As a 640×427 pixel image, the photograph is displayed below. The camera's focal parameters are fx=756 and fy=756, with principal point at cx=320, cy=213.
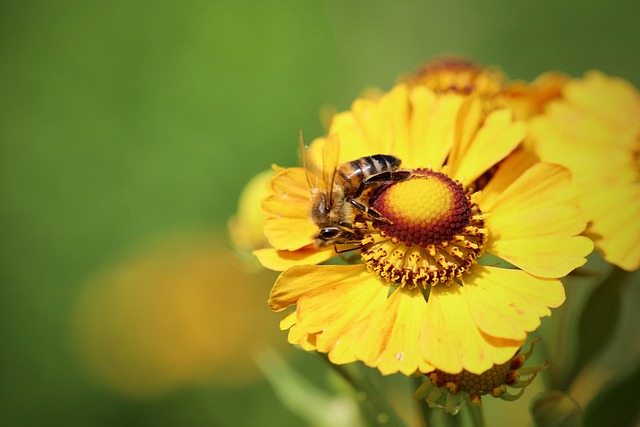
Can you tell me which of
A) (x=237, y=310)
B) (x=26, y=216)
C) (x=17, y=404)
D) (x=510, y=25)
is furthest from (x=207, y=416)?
(x=510, y=25)

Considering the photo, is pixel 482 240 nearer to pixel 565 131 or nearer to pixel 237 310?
pixel 565 131

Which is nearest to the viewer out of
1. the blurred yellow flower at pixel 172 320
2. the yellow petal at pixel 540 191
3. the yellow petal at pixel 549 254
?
the yellow petal at pixel 549 254

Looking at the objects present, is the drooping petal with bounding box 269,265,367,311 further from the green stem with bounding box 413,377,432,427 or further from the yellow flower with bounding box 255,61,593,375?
the green stem with bounding box 413,377,432,427

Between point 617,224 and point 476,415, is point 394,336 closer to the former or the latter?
point 476,415

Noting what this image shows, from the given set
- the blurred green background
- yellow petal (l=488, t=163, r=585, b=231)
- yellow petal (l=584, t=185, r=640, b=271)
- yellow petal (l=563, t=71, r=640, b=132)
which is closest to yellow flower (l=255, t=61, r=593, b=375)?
yellow petal (l=488, t=163, r=585, b=231)

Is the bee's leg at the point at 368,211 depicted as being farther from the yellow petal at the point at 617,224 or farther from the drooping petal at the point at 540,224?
the yellow petal at the point at 617,224

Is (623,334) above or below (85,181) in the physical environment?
below

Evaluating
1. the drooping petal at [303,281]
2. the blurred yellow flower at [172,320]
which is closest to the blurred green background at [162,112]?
the blurred yellow flower at [172,320]
